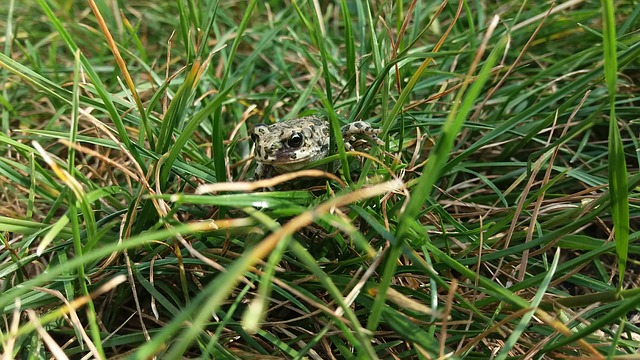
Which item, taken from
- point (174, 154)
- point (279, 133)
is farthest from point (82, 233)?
point (279, 133)

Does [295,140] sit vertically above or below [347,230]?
below

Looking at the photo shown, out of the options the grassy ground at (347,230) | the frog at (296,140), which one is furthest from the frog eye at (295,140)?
the grassy ground at (347,230)

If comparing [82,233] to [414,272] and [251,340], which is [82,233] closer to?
[251,340]

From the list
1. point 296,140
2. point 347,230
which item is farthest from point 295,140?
point 347,230

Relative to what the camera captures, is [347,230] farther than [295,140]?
No

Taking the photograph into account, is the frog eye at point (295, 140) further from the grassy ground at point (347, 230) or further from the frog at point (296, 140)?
the grassy ground at point (347, 230)

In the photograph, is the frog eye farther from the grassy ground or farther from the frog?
the grassy ground

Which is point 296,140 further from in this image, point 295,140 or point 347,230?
point 347,230

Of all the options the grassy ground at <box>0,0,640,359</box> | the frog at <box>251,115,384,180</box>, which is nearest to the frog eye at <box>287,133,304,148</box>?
the frog at <box>251,115,384,180</box>
